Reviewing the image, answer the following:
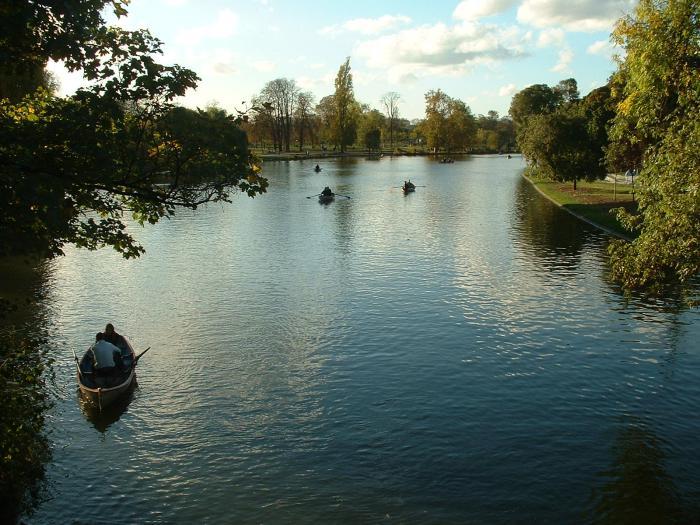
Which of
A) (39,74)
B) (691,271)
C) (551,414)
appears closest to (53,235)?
(691,271)

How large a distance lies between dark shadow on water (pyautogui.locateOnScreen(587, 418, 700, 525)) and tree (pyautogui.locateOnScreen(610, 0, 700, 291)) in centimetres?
529

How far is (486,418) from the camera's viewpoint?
21688 mm

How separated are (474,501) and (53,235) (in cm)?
1305

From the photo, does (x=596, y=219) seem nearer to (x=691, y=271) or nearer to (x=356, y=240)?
(x=356, y=240)

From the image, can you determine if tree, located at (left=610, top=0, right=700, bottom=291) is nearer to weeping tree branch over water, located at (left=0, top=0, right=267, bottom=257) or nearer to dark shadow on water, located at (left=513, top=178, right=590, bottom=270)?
weeping tree branch over water, located at (left=0, top=0, right=267, bottom=257)

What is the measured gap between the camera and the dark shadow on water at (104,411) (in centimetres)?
2167

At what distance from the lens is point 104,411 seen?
22.4 metres

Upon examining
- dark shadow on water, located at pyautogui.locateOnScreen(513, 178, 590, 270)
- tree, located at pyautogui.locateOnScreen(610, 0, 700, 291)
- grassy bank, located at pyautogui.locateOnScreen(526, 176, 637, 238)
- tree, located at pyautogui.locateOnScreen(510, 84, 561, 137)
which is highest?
tree, located at pyautogui.locateOnScreen(510, 84, 561, 137)

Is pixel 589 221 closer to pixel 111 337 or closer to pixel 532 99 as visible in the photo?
pixel 111 337

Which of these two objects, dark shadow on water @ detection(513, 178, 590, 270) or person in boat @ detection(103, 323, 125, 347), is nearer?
person in boat @ detection(103, 323, 125, 347)

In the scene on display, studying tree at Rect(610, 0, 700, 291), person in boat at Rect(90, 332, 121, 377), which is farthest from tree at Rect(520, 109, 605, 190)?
person in boat at Rect(90, 332, 121, 377)

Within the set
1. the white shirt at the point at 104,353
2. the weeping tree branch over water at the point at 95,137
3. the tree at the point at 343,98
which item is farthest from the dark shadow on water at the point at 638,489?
the tree at the point at 343,98

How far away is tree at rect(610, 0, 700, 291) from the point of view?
15875 millimetres

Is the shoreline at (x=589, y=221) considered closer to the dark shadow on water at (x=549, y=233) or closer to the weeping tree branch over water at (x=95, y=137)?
the dark shadow on water at (x=549, y=233)
